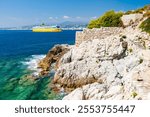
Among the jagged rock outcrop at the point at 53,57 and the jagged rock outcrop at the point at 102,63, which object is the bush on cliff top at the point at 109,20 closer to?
the jagged rock outcrop at the point at 53,57

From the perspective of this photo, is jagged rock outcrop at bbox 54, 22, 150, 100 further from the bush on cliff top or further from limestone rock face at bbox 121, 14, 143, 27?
the bush on cliff top

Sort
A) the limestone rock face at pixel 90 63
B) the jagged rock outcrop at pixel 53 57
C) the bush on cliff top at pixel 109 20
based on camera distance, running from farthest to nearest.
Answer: the bush on cliff top at pixel 109 20 → the jagged rock outcrop at pixel 53 57 → the limestone rock face at pixel 90 63

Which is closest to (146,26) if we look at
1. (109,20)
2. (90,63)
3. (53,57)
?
(109,20)

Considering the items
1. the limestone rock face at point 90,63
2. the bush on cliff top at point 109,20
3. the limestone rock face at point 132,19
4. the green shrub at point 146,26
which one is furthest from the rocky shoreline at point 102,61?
the bush on cliff top at point 109,20

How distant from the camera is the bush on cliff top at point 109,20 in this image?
4107cm

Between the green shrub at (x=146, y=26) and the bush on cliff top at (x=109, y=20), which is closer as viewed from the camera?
the green shrub at (x=146, y=26)

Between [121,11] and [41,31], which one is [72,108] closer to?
[121,11]

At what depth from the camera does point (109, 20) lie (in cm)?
4188

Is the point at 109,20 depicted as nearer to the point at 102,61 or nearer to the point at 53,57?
the point at 53,57

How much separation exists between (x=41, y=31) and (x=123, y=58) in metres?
159

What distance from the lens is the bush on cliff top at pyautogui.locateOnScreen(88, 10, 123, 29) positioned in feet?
135

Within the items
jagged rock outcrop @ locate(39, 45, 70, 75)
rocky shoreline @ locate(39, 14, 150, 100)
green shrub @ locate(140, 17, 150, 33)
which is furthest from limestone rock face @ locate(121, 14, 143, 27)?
jagged rock outcrop @ locate(39, 45, 70, 75)

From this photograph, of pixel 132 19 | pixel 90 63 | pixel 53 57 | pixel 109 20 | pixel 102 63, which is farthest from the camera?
pixel 109 20

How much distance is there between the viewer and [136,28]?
35938mm
